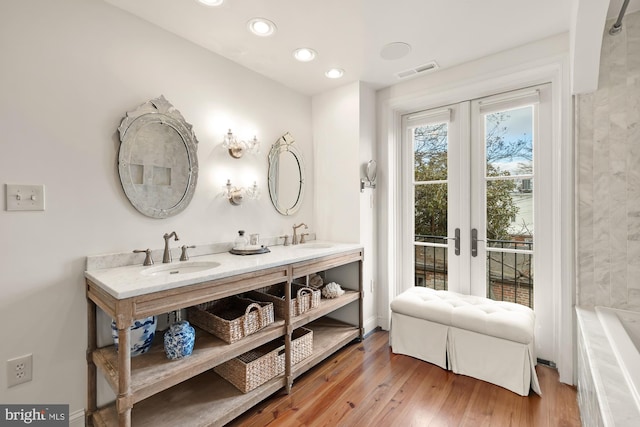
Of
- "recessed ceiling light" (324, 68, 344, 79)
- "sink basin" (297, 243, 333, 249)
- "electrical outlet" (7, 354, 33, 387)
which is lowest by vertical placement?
"electrical outlet" (7, 354, 33, 387)

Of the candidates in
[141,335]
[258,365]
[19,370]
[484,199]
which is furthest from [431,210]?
[19,370]

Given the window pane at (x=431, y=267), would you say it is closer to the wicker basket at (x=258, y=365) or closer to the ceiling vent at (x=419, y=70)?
the wicker basket at (x=258, y=365)

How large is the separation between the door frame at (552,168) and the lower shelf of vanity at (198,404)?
144 centimetres

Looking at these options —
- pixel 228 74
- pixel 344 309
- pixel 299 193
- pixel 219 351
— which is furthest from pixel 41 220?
pixel 344 309

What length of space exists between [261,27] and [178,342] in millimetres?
1958

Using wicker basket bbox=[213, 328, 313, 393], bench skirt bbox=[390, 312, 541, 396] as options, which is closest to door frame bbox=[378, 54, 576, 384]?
bench skirt bbox=[390, 312, 541, 396]

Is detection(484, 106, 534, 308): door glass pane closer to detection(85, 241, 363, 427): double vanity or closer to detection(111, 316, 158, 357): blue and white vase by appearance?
detection(85, 241, 363, 427): double vanity

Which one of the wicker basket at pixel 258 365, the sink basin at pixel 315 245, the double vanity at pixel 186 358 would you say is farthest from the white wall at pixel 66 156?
the sink basin at pixel 315 245

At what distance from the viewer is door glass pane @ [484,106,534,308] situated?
2305mm

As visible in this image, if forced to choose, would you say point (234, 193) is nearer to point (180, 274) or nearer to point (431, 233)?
point (180, 274)

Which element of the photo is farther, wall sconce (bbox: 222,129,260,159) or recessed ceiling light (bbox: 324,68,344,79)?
recessed ceiling light (bbox: 324,68,344,79)

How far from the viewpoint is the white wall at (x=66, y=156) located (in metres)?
1.39

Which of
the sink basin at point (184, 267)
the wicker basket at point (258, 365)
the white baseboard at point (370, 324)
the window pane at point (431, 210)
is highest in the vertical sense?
the window pane at point (431, 210)

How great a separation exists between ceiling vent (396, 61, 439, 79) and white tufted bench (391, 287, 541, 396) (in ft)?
6.29
